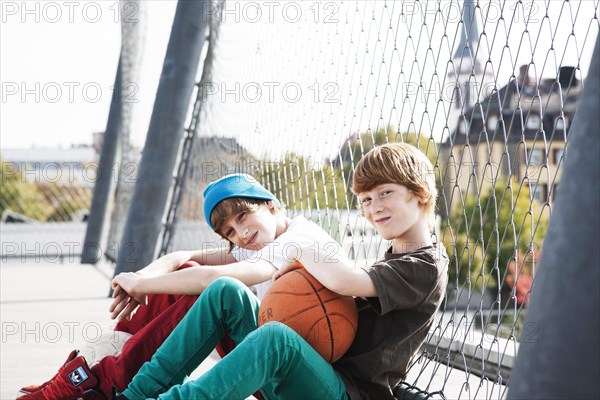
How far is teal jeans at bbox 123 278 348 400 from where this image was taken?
2.19 meters

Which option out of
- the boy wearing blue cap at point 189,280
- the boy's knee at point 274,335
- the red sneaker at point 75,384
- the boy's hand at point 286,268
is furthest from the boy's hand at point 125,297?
the boy's knee at point 274,335

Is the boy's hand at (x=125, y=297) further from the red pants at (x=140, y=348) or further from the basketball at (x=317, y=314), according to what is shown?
the basketball at (x=317, y=314)

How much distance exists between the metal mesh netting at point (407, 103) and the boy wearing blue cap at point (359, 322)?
0.18 meters

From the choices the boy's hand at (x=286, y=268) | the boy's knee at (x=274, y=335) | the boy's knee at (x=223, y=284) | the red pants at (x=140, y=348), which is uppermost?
the boy's hand at (x=286, y=268)

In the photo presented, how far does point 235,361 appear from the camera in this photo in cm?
220

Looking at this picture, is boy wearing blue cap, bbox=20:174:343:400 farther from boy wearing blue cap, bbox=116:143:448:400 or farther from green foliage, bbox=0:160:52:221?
green foliage, bbox=0:160:52:221

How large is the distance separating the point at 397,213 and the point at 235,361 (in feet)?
1.94

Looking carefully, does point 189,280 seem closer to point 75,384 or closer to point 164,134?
point 75,384

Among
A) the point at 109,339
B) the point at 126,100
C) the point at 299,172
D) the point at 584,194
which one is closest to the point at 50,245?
the point at 126,100

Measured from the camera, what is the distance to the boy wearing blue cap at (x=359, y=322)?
2.22m

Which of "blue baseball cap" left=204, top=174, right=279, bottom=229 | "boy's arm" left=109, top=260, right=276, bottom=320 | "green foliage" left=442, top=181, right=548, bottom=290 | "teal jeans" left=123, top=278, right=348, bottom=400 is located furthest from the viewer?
"blue baseball cap" left=204, top=174, right=279, bottom=229

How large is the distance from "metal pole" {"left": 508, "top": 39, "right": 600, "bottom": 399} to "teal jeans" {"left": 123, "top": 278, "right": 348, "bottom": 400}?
2.75 feet

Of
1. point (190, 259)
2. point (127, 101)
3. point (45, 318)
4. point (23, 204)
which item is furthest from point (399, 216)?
point (23, 204)

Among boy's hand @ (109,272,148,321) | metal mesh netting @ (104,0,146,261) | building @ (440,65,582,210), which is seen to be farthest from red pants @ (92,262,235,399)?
metal mesh netting @ (104,0,146,261)
